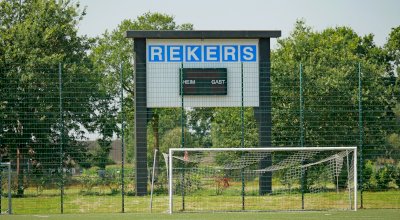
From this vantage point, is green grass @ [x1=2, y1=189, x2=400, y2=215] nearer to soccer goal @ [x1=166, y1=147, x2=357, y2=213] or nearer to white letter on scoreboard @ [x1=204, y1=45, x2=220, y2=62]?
soccer goal @ [x1=166, y1=147, x2=357, y2=213]

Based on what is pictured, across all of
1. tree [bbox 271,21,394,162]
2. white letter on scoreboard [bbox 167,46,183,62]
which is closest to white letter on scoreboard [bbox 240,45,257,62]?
tree [bbox 271,21,394,162]

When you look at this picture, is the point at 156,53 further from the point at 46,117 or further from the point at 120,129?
the point at 46,117

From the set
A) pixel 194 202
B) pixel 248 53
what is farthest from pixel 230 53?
pixel 194 202

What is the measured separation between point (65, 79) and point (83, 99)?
1545 mm

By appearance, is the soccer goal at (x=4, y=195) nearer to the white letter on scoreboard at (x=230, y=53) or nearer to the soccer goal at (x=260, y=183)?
the soccer goal at (x=260, y=183)

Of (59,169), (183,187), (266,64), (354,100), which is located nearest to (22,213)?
(59,169)

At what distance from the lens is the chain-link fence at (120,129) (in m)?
18.7

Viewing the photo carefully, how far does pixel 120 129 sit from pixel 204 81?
2.24 m

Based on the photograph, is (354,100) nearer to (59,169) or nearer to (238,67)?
(238,67)

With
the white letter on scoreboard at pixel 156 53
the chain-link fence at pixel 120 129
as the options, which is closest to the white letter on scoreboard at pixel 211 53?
the chain-link fence at pixel 120 129

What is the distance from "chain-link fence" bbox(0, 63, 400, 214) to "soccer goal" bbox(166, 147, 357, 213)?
208 mm

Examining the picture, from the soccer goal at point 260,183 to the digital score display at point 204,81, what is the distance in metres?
1.41

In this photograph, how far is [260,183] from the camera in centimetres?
1867

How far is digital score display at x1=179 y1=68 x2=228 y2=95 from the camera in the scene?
1891cm
